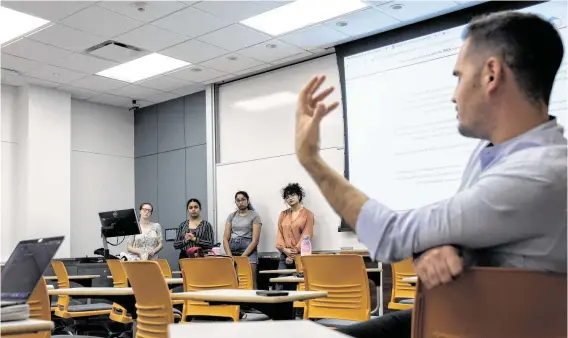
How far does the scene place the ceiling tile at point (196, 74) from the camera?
822cm

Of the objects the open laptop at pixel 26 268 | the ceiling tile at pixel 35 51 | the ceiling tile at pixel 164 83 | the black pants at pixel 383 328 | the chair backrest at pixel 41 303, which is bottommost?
the chair backrest at pixel 41 303

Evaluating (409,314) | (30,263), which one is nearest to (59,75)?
(30,263)

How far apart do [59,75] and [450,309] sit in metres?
8.20

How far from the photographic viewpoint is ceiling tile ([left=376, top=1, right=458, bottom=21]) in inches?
243

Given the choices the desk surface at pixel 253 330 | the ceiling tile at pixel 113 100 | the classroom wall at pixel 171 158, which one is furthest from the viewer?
Answer: the ceiling tile at pixel 113 100

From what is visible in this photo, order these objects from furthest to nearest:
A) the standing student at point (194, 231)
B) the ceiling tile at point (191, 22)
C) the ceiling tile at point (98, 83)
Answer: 1. the ceiling tile at point (98, 83)
2. the standing student at point (194, 231)
3. the ceiling tile at point (191, 22)

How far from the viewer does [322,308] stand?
3.35 m

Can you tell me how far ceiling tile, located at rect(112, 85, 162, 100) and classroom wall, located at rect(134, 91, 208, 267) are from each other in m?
0.50

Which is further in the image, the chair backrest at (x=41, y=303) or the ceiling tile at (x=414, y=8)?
the ceiling tile at (x=414, y=8)

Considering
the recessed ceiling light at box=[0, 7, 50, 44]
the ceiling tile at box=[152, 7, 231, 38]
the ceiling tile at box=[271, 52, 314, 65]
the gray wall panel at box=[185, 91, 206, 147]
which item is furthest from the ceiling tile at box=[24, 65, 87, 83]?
the ceiling tile at box=[271, 52, 314, 65]

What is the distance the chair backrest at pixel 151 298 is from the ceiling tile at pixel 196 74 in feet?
18.0

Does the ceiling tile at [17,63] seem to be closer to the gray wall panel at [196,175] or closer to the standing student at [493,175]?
the gray wall panel at [196,175]

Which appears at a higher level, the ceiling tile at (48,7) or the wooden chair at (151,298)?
the ceiling tile at (48,7)

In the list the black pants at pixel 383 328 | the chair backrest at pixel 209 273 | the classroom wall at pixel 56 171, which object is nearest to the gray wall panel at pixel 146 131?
the classroom wall at pixel 56 171
